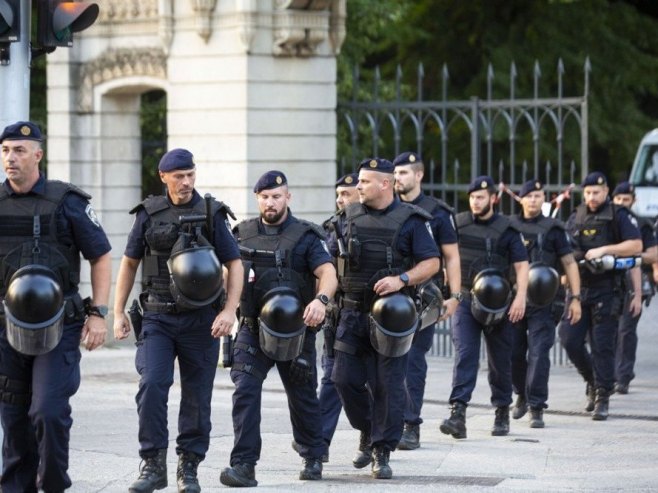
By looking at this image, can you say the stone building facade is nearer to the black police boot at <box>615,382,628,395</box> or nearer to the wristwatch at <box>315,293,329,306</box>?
the black police boot at <box>615,382,628,395</box>

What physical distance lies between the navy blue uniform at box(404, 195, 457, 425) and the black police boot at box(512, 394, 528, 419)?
159 centimetres

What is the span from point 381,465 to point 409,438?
132 cm

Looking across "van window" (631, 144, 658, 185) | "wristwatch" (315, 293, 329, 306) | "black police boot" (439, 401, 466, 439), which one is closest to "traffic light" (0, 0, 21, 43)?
"wristwatch" (315, 293, 329, 306)

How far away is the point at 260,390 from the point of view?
10.2 metres

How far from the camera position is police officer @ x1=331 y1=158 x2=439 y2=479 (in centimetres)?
1059

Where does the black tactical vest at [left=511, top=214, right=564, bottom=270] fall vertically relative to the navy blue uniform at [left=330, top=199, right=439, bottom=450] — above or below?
above

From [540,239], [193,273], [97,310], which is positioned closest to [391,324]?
[193,273]

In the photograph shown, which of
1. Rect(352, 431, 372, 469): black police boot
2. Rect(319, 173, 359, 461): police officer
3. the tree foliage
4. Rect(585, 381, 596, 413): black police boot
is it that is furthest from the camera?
the tree foliage

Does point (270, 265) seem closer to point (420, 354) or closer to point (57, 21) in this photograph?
point (57, 21)

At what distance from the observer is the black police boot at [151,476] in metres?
9.52

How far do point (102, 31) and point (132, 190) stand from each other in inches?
69.1

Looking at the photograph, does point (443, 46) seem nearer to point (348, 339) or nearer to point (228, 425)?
point (228, 425)

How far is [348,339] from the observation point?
10.7 m

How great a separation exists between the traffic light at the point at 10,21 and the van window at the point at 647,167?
1839 cm
